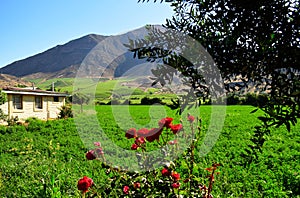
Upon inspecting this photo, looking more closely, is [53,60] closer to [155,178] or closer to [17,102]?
[17,102]

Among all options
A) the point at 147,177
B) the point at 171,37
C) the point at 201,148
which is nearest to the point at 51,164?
the point at 201,148

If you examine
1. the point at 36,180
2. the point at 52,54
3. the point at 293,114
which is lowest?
the point at 36,180

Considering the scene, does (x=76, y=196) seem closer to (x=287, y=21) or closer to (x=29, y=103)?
(x=287, y=21)

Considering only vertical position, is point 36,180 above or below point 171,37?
below

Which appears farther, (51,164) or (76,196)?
(51,164)

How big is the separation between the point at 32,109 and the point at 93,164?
1637 cm

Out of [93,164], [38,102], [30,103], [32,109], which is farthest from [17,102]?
[93,164]

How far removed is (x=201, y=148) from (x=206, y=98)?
6.59 meters

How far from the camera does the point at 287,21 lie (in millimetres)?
1406

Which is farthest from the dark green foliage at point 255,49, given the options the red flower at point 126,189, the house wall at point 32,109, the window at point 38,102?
the window at point 38,102

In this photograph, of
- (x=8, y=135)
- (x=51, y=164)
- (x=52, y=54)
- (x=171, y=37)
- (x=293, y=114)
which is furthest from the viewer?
(x=52, y=54)

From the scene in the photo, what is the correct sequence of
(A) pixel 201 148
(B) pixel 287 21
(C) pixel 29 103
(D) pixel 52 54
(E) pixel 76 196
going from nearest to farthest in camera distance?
(B) pixel 287 21 → (E) pixel 76 196 → (A) pixel 201 148 → (C) pixel 29 103 → (D) pixel 52 54

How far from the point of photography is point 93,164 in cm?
647

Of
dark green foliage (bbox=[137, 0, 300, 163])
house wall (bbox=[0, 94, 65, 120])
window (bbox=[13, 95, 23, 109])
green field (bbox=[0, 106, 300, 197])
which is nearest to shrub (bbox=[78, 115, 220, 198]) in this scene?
green field (bbox=[0, 106, 300, 197])
